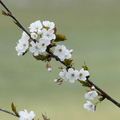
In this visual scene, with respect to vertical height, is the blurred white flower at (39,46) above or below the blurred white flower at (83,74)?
above

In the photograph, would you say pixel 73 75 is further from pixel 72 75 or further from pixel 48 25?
pixel 48 25

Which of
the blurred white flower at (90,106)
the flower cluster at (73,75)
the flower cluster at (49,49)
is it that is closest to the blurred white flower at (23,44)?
the flower cluster at (49,49)

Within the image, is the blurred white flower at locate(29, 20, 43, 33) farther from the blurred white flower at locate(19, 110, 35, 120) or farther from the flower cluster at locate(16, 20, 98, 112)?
the blurred white flower at locate(19, 110, 35, 120)

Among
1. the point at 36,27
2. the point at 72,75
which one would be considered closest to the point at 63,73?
the point at 72,75

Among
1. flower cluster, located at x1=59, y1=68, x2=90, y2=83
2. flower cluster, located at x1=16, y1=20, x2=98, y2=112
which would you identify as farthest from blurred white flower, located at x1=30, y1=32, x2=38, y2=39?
flower cluster, located at x1=59, y1=68, x2=90, y2=83

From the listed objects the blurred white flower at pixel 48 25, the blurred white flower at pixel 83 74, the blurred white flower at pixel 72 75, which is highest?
the blurred white flower at pixel 48 25

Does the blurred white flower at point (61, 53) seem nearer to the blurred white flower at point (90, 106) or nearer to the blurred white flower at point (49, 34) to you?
the blurred white flower at point (49, 34)
